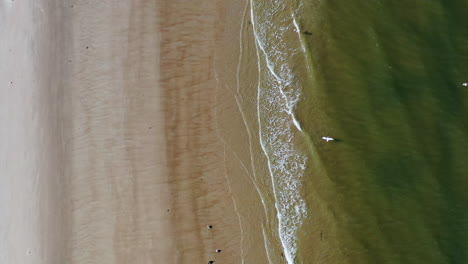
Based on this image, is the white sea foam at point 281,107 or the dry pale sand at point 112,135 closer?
the white sea foam at point 281,107

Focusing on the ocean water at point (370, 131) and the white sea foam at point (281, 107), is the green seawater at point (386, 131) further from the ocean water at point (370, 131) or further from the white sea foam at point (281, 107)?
the white sea foam at point (281, 107)

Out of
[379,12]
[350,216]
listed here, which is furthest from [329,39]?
[350,216]

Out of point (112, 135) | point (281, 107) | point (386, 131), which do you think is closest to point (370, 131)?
point (386, 131)

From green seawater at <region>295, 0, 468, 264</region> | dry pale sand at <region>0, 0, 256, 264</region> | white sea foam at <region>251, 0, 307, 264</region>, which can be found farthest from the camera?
dry pale sand at <region>0, 0, 256, 264</region>

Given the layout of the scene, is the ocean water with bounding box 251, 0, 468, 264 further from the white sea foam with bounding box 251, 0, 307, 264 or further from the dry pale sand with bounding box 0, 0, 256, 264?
the dry pale sand with bounding box 0, 0, 256, 264

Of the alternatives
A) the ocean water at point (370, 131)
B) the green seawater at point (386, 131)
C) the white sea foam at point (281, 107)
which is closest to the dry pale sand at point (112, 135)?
the white sea foam at point (281, 107)

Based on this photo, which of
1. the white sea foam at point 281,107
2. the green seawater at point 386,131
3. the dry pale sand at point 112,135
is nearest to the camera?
the green seawater at point 386,131

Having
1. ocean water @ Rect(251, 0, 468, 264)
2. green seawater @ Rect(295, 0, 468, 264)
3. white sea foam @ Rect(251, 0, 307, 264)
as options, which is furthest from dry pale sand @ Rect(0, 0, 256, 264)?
green seawater @ Rect(295, 0, 468, 264)

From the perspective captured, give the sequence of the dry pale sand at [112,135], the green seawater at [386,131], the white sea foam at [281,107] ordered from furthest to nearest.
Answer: the dry pale sand at [112,135]
the white sea foam at [281,107]
the green seawater at [386,131]
